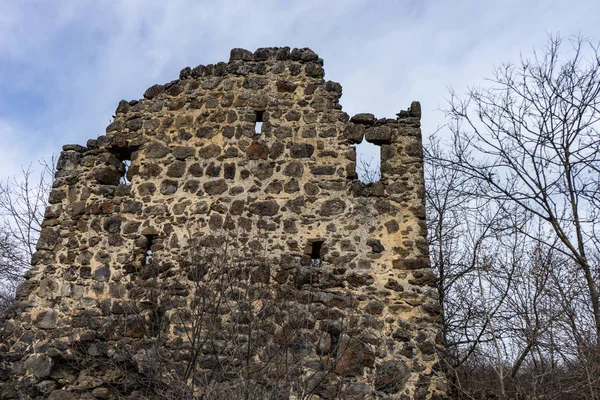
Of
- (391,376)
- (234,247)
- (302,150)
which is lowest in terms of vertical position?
(391,376)

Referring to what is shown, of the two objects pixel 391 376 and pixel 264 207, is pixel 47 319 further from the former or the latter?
pixel 391 376

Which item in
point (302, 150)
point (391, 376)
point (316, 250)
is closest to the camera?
point (391, 376)

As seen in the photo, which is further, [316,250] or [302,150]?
[302,150]

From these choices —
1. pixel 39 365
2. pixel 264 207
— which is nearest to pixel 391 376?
pixel 264 207

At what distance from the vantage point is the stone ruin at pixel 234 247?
601 cm

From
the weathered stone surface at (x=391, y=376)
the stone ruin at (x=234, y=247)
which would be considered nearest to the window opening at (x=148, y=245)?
the stone ruin at (x=234, y=247)

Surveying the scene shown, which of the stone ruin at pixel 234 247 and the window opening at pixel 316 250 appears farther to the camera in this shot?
the window opening at pixel 316 250

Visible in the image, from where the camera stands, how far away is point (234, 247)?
261 inches

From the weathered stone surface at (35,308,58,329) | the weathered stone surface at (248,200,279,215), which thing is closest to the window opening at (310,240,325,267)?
the weathered stone surface at (248,200,279,215)

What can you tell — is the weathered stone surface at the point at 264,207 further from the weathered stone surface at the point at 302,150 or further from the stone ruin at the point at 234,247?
the weathered stone surface at the point at 302,150

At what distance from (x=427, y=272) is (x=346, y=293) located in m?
0.96

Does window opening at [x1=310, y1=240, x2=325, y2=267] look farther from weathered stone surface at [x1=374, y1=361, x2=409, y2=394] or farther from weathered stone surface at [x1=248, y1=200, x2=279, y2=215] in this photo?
weathered stone surface at [x1=374, y1=361, x2=409, y2=394]

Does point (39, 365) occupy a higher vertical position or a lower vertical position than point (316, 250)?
lower

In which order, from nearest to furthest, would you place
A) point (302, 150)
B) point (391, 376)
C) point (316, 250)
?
point (391, 376) → point (316, 250) → point (302, 150)
